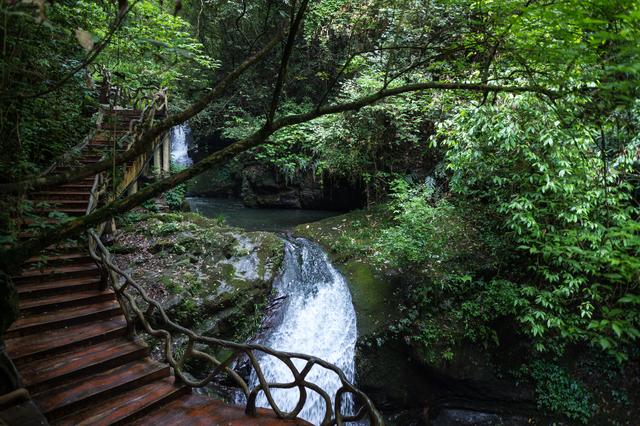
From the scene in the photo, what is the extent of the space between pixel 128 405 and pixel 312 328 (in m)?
4.43

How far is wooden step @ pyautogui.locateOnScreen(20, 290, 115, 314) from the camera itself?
5297 mm

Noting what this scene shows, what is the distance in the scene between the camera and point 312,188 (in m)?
16.3

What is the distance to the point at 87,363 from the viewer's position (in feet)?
15.3

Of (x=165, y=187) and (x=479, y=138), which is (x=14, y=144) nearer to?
(x=165, y=187)

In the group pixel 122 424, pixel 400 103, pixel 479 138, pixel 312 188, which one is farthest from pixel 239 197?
pixel 122 424

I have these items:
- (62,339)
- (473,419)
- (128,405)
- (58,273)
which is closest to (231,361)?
(128,405)

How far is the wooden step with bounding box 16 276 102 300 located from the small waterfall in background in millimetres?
14464

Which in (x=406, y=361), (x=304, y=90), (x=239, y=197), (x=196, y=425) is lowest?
(x=406, y=361)

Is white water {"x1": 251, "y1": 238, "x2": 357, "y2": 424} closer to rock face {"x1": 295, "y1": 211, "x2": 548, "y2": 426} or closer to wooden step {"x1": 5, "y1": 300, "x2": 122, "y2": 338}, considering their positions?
Result: rock face {"x1": 295, "y1": 211, "x2": 548, "y2": 426}

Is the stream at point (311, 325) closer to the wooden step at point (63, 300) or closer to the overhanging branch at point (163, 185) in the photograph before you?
the wooden step at point (63, 300)

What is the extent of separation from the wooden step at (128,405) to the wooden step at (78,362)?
55 centimetres

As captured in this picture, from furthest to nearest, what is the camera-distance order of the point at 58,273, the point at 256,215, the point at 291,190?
the point at 291,190
the point at 256,215
the point at 58,273

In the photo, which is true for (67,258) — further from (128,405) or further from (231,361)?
(231,361)

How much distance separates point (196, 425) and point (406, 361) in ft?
15.4
